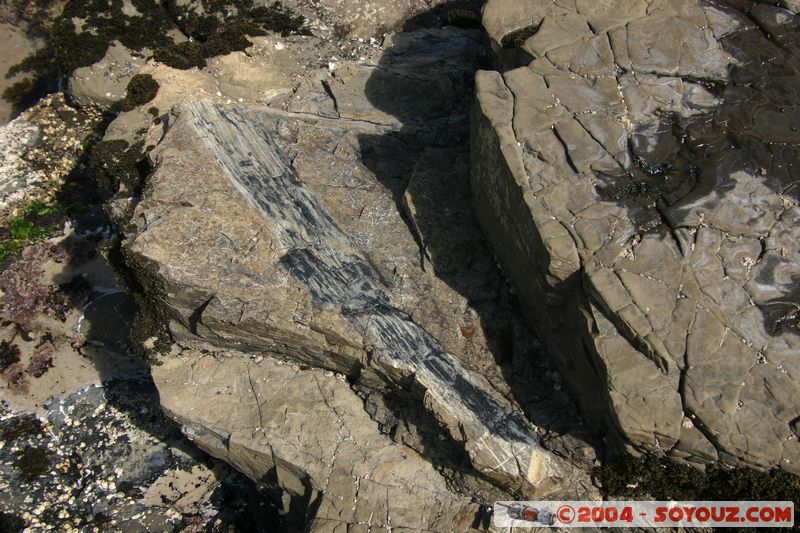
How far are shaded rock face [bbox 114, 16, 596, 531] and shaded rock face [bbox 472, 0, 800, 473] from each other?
0.96m

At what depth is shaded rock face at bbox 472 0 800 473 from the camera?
28.6 feet

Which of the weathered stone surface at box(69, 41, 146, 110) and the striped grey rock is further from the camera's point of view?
the weathered stone surface at box(69, 41, 146, 110)

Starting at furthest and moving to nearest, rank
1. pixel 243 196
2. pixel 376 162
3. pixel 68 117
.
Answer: pixel 68 117 < pixel 376 162 < pixel 243 196

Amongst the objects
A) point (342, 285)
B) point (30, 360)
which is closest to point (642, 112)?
point (342, 285)

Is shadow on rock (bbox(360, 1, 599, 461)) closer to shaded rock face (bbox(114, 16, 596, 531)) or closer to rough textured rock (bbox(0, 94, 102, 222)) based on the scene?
shaded rock face (bbox(114, 16, 596, 531))

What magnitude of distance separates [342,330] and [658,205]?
5.38 metres

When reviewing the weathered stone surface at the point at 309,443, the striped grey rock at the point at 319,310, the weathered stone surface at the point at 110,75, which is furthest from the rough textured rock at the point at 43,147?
the weathered stone surface at the point at 309,443

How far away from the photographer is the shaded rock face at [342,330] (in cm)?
1051

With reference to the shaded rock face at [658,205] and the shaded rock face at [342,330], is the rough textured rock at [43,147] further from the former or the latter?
the shaded rock face at [658,205]

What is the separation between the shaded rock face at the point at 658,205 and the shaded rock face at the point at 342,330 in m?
0.96

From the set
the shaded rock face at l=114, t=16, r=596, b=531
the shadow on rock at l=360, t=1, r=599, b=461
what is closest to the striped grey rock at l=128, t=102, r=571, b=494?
the shaded rock face at l=114, t=16, r=596, b=531

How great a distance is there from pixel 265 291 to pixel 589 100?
638 cm

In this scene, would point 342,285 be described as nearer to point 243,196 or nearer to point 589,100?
point 243,196

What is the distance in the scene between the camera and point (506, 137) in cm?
1066
